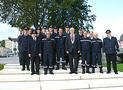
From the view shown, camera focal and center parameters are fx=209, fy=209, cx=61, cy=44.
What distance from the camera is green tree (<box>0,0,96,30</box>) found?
20.4 meters

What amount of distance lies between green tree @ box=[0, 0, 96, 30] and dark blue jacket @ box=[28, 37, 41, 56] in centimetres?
1173

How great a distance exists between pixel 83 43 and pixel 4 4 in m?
15.1

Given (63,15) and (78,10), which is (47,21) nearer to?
(63,15)

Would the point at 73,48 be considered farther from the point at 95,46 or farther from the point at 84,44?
the point at 95,46

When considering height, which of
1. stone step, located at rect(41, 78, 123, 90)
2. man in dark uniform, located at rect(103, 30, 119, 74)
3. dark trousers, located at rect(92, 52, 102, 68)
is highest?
man in dark uniform, located at rect(103, 30, 119, 74)

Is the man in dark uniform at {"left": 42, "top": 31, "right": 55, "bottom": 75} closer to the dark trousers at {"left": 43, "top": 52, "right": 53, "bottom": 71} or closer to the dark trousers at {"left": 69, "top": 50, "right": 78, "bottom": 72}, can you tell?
the dark trousers at {"left": 43, "top": 52, "right": 53, "bottom": 71}

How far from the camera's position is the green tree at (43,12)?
20.4 m

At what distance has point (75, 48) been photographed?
29.4 ft

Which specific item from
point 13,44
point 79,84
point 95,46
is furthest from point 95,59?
point 13,44

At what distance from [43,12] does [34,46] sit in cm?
1294

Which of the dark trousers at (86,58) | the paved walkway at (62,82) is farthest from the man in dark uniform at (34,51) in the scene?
the dark trousers at (86,58)

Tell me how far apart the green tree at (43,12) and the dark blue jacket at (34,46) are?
38.5 ft

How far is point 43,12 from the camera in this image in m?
21.1

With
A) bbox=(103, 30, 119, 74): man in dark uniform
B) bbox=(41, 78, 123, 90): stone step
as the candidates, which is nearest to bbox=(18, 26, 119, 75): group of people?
bbox=(103, 30, 119, 74): man in dark uniform
